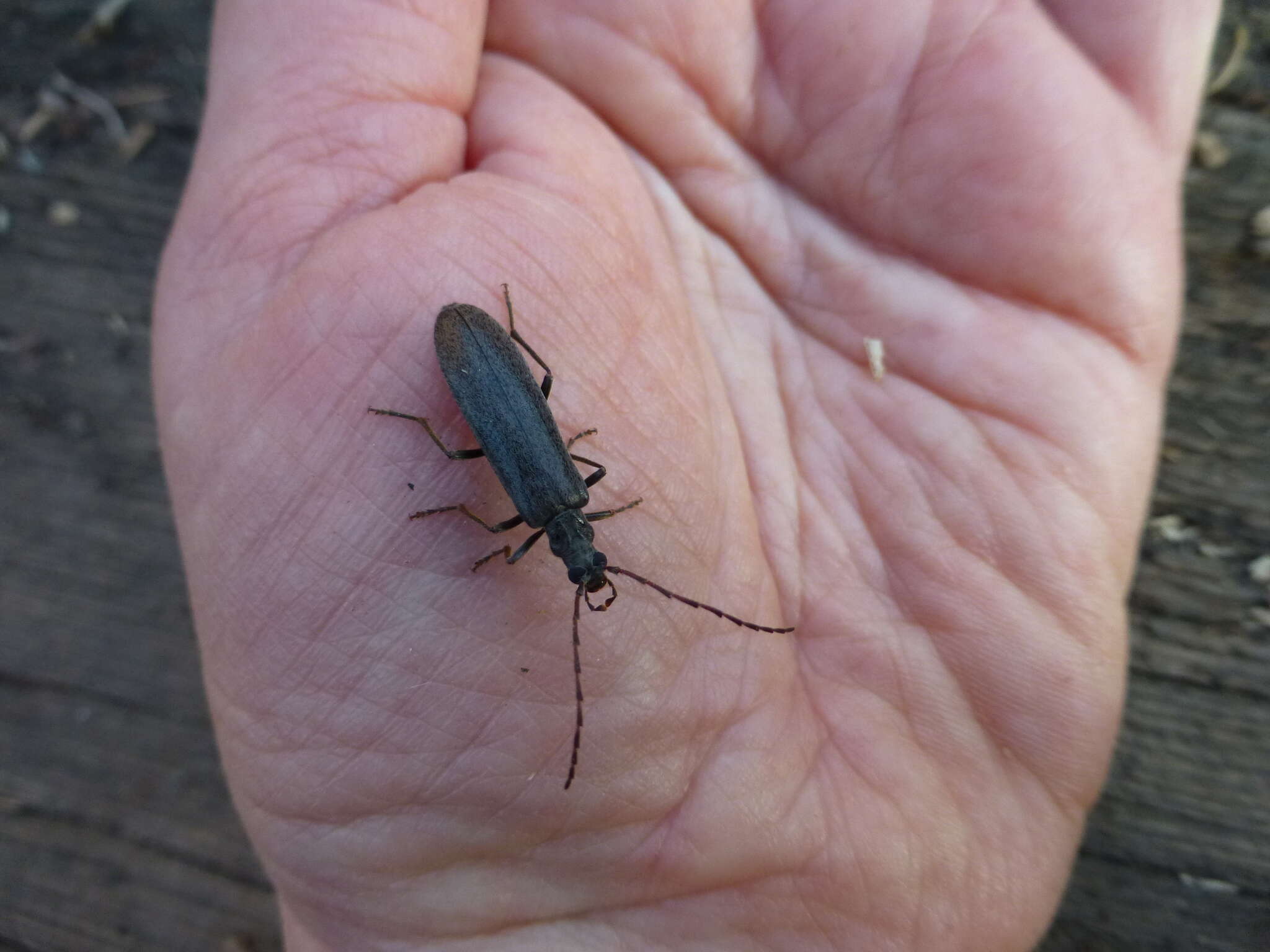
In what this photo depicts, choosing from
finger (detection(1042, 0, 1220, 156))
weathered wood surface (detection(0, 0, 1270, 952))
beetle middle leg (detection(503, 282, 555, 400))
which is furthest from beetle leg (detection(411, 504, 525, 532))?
finger (detection(1042, 0, 1220, 156))

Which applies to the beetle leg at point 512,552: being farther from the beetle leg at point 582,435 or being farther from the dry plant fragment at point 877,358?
the dry plant fragment at point 877,358

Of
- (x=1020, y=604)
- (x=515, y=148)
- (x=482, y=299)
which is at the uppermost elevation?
(x=515, y=148)

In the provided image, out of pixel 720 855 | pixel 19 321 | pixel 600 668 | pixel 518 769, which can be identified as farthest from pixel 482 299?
pixel 19 321

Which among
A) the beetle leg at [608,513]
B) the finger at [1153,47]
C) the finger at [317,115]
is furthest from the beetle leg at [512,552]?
the finger at [1153,47]

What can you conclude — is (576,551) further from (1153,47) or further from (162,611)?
(1153,47)

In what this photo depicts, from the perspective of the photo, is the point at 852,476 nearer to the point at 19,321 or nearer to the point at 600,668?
the point at 600,668

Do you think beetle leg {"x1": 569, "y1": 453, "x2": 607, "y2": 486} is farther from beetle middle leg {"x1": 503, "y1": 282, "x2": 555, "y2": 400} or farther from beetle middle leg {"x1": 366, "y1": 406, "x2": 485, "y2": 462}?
beetle middle leg {"x1": 366, "y1": 406, "x2": 485, "y2": 462}

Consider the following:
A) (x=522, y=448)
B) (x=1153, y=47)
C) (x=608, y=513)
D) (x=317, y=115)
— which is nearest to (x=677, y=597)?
(x=608, y=513)
